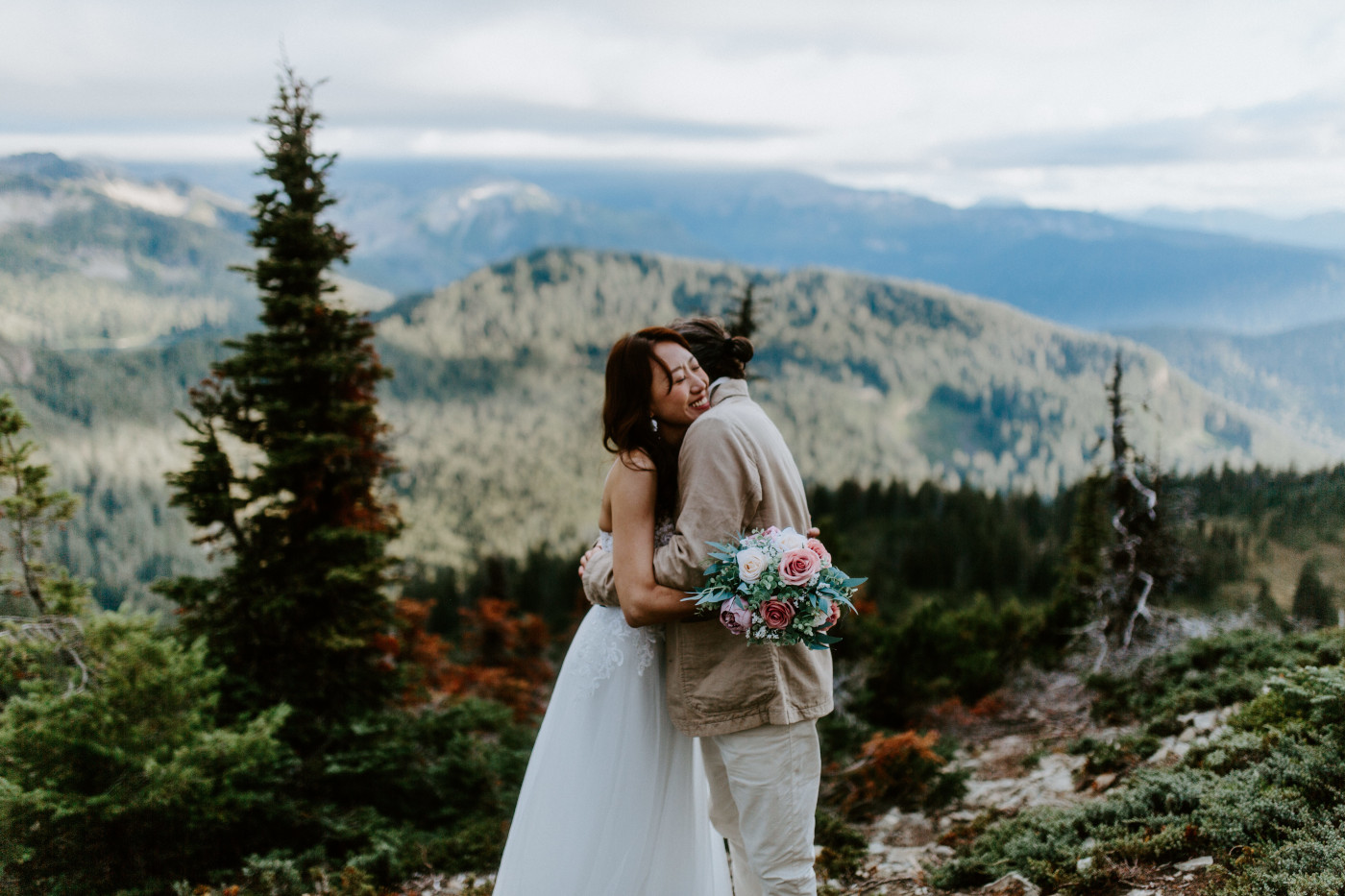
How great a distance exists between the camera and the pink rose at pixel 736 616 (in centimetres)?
315

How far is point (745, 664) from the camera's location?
3459 mm

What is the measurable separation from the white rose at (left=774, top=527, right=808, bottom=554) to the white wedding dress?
101 cm

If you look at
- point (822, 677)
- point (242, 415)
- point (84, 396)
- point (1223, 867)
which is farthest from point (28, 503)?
point (84, 396)

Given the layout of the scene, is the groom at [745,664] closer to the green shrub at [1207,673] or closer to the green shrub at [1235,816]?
the green shrub at [1235,816]

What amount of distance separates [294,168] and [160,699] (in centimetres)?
836

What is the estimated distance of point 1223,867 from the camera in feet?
13.3

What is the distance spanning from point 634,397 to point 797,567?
1068mm

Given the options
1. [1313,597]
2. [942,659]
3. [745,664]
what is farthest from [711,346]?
[1313,597]

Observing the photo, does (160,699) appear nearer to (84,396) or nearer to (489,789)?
(489,789)

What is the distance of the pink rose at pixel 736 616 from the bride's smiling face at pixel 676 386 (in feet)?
2.96

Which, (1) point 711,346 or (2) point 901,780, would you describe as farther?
(2) point 901,780

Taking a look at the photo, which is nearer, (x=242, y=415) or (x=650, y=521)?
(x=650, y=521)

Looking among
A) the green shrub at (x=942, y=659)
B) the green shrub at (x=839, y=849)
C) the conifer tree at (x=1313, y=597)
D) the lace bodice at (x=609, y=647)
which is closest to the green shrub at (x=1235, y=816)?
the green shrub at (x=839, y=849)

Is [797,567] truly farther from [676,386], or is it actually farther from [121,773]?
[121,773]
